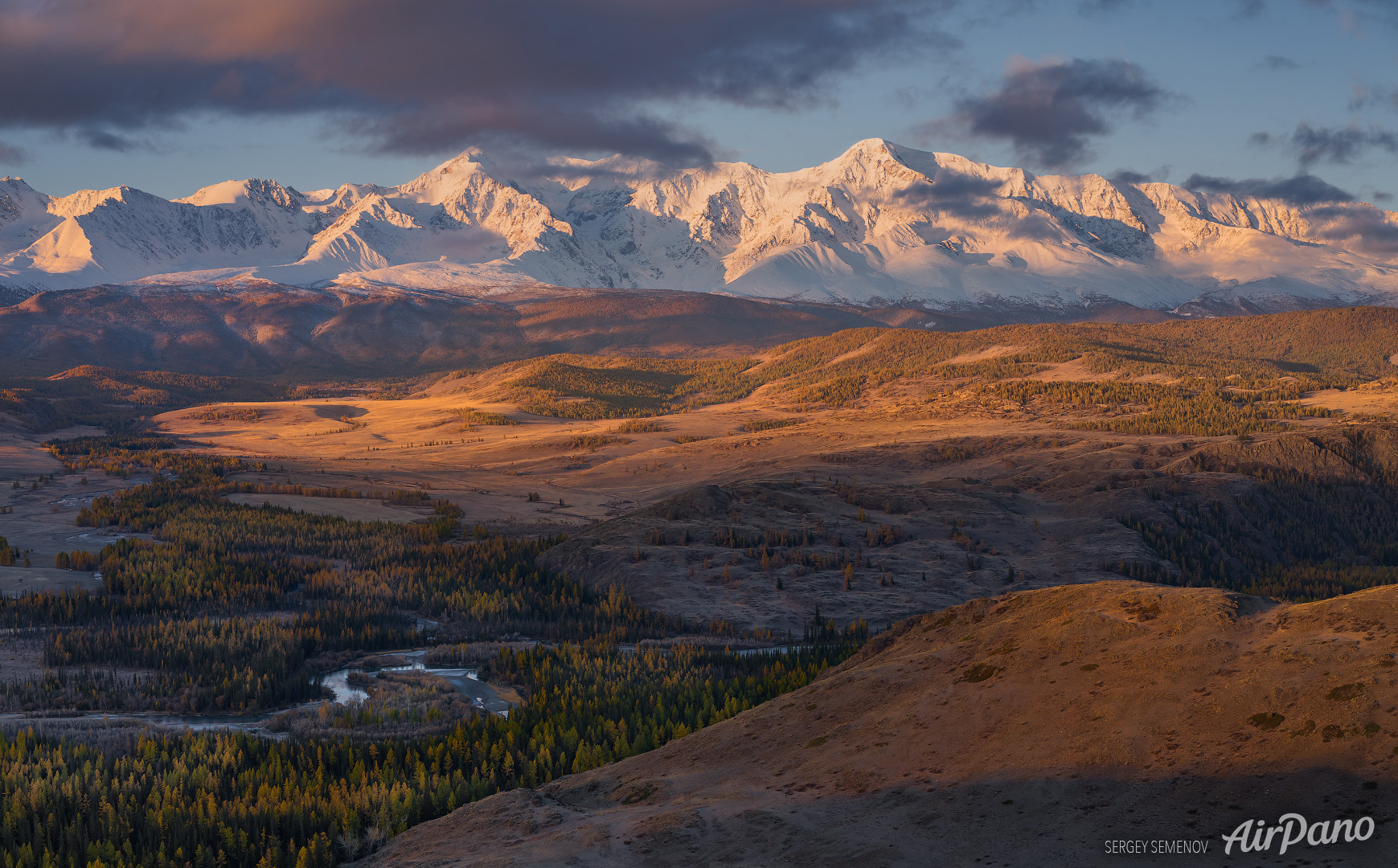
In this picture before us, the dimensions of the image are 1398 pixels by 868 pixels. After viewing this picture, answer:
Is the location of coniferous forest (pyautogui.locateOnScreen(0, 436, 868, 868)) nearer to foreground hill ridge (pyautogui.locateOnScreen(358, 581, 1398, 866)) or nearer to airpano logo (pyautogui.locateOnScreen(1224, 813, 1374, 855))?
foreground hill ridge (pyautogui.locateOnScreen(358, 581, 1398, 866))

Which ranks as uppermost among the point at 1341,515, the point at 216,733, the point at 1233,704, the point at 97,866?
the point at 1233,704

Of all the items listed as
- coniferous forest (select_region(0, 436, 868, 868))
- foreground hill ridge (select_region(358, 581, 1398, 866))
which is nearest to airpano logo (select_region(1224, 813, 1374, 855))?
foreground hill ridge (select_region(358, 581, 1398, 866))

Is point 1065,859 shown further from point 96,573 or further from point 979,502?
point 979,502

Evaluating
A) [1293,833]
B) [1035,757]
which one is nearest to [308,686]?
[1035,757]

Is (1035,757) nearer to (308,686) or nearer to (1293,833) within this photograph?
(1293,833)

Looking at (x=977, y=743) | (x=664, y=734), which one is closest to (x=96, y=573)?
(x=664, y=734)

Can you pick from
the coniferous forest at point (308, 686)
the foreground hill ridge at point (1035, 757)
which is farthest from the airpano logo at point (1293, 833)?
the coniferous forest at point (308, 686)
